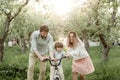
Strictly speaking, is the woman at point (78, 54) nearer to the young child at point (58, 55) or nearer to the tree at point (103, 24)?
the young child at point (58, 55)

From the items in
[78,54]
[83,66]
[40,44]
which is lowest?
[83,66]

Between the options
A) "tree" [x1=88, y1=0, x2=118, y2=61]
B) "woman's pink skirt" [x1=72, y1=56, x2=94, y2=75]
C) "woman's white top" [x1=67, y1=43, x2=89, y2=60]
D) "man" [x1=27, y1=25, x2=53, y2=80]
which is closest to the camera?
"man" [x1=27, y1=25, x2=53, y2=80]

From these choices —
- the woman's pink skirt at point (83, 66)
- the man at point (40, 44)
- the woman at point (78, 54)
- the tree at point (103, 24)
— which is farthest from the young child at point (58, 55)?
the tree at point (103, 24)

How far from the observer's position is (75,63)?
10977 millimetres

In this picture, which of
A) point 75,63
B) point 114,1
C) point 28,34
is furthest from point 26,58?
point 28,34

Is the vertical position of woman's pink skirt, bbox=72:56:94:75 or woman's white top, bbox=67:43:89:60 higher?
woman's white top, bbox=67:43:89:60

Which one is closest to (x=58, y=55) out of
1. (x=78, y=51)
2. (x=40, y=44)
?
(x=40, y=44)

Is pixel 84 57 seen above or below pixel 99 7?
below

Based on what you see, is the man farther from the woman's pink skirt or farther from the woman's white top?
the woman's pink skirt

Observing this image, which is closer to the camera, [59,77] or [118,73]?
[59,77]

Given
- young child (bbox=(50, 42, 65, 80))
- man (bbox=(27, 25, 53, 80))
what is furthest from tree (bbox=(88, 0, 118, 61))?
young child (bbox=(50, 42, 65, 80))

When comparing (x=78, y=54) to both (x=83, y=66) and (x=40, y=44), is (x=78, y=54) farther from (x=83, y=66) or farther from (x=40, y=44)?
(x=40, y=44)

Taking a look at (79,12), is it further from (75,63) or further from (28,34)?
(28,34)

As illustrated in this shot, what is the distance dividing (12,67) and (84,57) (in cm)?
643
